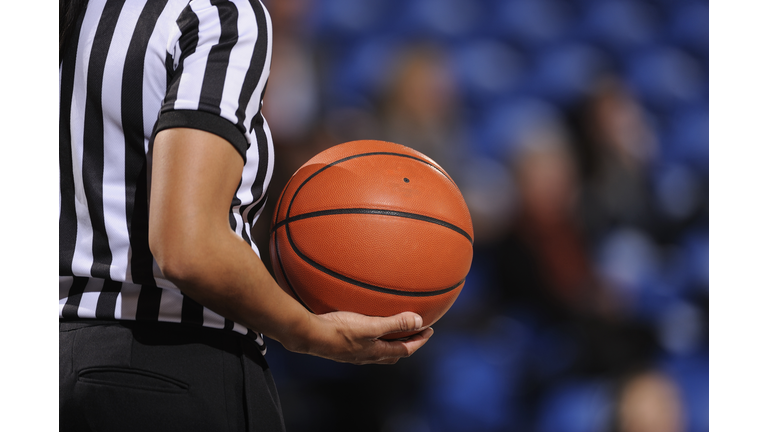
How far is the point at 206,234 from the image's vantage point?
0.49 metres

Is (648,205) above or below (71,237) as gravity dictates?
above

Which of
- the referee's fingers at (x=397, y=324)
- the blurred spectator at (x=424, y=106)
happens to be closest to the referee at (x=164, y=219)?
the referee's fingers at (x=397, y=324)

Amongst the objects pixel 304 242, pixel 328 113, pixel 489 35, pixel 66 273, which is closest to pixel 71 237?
pixel 66 273

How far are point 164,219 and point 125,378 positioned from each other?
0.51ft

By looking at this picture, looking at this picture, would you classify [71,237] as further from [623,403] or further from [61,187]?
[623,403]

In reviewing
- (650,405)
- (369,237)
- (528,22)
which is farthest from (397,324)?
(528,22)

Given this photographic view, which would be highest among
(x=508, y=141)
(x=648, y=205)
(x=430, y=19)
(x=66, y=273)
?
(x=430, y=19)

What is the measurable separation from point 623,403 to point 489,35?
1427 millimetres

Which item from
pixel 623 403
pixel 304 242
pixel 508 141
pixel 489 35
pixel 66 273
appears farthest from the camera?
pixel 489 35

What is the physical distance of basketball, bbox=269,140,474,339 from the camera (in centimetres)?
73

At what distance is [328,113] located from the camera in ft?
6.49

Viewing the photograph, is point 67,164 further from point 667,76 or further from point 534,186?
point 667,76

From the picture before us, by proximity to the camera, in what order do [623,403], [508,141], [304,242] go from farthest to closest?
[508,141] → [623,403] → [304,242]

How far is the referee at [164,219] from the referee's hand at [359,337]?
2cm
